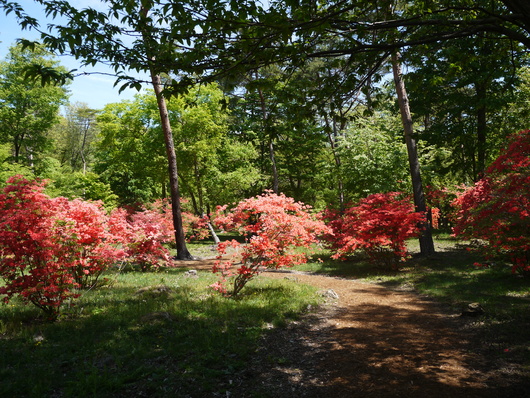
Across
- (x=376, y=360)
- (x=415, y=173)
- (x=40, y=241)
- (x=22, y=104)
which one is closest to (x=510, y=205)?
(x=376, y=360)

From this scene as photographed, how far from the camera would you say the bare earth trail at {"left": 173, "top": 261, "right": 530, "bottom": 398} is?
406 centimetres

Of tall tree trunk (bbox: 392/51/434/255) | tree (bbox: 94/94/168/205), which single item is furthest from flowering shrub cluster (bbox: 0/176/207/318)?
tree (bbox: 94/94/168/205)

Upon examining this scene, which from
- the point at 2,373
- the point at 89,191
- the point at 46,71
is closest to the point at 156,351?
the point at 2,373

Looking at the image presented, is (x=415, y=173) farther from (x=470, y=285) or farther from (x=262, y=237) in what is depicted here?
(x=262, y=237)

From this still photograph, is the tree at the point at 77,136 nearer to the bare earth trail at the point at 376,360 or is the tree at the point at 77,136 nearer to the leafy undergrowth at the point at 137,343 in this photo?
the leafy undergrowth at the point at 137,343

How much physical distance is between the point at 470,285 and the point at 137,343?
8.83 m

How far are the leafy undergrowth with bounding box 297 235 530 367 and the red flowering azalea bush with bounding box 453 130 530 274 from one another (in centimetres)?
92

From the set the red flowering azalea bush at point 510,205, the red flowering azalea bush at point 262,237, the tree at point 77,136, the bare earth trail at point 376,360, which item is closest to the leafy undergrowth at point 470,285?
the bare earth trail at point 376,360

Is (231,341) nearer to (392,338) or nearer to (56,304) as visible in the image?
(392,338)

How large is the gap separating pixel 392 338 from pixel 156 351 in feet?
13.8

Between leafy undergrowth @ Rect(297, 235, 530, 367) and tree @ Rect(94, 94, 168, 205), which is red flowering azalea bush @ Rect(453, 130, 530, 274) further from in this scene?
tree @ Rect(94, 94, 168, 205)

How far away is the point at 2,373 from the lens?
160 inches

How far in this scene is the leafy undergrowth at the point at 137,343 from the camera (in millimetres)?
4008

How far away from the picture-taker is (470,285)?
8.95 metres
